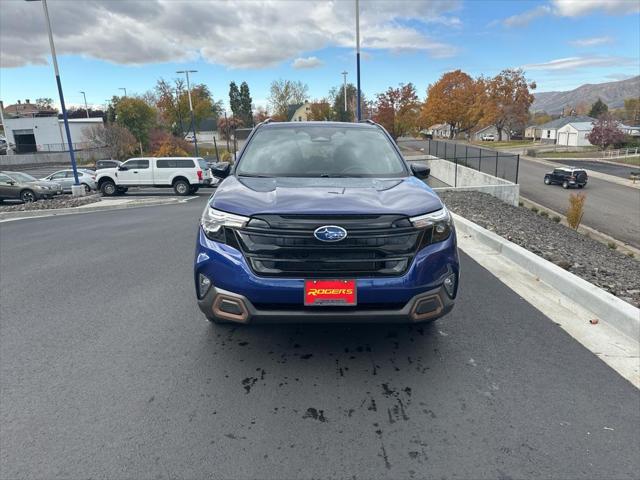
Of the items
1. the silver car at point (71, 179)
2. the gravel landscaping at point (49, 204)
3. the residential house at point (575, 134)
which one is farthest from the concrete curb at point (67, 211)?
the residential house at point (575, 134)

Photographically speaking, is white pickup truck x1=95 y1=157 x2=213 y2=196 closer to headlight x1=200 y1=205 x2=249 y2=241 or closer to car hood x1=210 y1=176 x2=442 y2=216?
car hood x1=210 y1=176 x2=442 y2=216

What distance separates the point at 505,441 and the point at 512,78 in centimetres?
9380

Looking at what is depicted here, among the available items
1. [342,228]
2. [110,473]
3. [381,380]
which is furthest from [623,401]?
[110,473]

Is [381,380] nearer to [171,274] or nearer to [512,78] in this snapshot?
[171,274]

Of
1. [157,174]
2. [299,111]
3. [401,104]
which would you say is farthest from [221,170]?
[299,111]

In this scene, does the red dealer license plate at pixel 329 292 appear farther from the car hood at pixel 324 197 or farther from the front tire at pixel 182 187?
the front tire at pixel 182 187

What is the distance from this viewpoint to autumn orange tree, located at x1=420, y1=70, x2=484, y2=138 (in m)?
85.0

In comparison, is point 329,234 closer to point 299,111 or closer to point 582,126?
point 582,126

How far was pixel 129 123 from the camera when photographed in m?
57.6

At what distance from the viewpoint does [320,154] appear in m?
4.20

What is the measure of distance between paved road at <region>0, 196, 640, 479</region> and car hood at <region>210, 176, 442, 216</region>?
1.20 meters

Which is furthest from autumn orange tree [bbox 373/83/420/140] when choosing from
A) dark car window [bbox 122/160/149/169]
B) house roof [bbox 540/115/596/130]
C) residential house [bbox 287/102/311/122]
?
dark car window [bbox 122/160/149/169]

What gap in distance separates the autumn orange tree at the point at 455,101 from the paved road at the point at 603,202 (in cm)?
4792

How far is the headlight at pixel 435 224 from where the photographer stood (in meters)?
2.88
